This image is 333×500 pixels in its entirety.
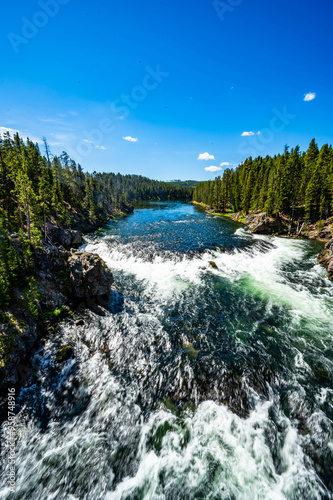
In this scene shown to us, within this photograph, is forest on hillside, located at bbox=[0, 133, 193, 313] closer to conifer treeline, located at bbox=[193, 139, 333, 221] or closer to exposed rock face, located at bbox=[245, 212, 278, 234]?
exposed rock face, located at bbox=[245, 212, 278, 234]

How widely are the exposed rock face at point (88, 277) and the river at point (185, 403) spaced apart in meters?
2.45

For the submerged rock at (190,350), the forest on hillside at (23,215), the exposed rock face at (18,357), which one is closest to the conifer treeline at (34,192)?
the forest on hillside at (23,215)

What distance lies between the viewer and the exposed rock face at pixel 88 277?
781 inches

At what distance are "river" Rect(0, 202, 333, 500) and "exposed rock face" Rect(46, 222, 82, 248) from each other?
2677cm

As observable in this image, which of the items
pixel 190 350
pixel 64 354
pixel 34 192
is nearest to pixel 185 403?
pixel 190 350

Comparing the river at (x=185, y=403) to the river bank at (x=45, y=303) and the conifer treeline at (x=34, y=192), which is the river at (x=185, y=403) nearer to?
the river bank at (x=45, y=303)

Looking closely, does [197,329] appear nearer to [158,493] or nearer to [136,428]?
[136,428]

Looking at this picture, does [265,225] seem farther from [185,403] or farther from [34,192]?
[34,192]

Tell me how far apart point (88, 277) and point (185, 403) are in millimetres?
14703

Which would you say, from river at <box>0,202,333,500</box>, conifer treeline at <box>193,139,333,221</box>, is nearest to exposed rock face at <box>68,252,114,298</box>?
river at <box>0,202,333,500</box>

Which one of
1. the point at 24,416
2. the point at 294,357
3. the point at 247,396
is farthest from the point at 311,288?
the point at 24,416

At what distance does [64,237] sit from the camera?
40781 mm

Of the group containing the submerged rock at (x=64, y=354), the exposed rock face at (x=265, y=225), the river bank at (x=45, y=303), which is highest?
the exposed rock face at (x=265, y=225)

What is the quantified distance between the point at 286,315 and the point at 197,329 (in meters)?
9.19
